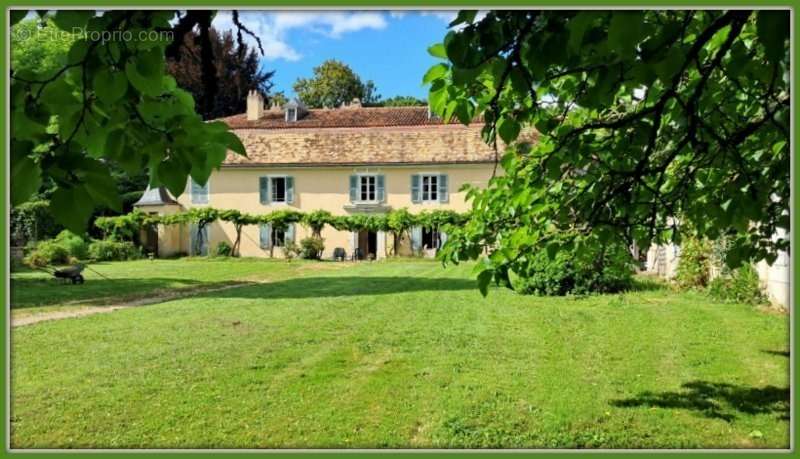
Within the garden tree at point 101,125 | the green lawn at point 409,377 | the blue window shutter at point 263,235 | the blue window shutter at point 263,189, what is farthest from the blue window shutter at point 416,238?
the garden tree at point 101,125

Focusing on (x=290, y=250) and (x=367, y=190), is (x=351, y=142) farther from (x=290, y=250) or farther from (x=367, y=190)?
(x=290, y=250)

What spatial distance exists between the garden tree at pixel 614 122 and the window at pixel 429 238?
14704 mm

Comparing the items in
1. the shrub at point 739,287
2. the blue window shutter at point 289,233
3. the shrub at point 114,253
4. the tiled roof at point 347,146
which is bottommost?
the shrub at point 739,287

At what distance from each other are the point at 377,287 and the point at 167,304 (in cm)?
409

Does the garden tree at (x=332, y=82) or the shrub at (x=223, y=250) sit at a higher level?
the garden tree at (x=332, y=82)

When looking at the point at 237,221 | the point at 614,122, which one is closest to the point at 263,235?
the point at 237,221

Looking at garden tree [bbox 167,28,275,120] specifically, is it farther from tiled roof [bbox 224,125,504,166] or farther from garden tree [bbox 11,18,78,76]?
tiled roof [bbox 224,125,504,166]

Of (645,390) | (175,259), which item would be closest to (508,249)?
(645,390)

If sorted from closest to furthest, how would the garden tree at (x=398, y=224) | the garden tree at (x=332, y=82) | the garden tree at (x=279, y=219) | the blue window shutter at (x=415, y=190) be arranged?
1. the garden tree at (x=332, y=82)
2. the garden tree at (x=398, y=224)
3. the blue window shutter at (x=415, y=190)
4. the garden tree at (x=279, y=219)

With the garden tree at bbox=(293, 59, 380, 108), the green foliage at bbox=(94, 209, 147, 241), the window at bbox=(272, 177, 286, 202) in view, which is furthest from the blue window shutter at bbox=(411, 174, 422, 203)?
the green foliage at bbox=(94, 209, 147, 241)

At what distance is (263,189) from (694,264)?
42.2ft

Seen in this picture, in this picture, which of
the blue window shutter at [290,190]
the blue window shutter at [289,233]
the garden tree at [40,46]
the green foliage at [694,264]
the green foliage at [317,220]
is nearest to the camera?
the garden tree at [40,46]

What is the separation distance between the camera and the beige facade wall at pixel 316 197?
768 inches

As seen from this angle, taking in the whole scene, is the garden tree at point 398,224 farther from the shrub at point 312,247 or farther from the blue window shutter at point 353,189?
the shrub at point 312,247
